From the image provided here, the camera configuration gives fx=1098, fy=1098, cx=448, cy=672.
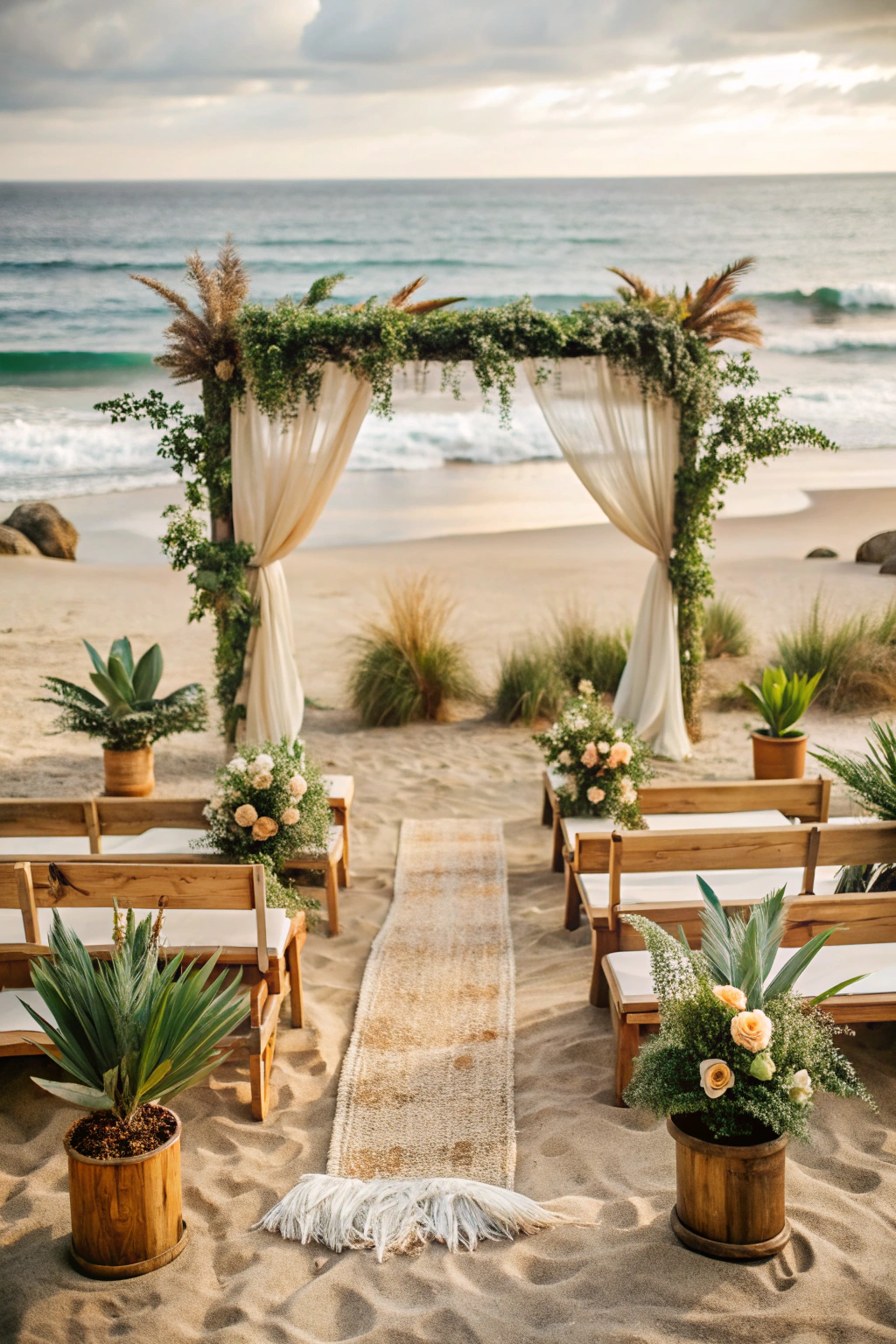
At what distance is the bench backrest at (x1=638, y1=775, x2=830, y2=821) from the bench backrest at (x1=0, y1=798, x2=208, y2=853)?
1.81m

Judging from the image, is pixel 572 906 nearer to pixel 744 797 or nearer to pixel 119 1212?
pixel 744 797

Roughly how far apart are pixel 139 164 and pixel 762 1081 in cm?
2432

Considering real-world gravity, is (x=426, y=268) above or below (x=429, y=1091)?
above

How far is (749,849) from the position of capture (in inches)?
132

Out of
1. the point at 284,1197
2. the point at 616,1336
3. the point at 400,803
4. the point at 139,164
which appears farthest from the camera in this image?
the point at 139,164

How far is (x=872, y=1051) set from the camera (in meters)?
3.23

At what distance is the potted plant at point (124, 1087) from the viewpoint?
91.4 inches

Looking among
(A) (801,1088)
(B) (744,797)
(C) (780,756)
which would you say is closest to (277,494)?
(C) (780,756)

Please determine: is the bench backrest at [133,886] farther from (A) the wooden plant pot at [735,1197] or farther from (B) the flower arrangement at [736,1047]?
(A) the wooden plant pot at [735,1197]

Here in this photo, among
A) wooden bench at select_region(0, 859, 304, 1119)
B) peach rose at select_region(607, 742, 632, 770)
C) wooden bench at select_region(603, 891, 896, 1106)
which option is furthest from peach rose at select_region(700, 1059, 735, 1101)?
peach rose at select_region(607, 742, 632, 770)

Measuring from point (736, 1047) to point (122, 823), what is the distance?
2591 millimetres

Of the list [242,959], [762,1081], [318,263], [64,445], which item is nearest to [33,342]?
[64,445]

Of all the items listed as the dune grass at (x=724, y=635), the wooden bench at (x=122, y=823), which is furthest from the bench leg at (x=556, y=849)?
the dune grass at (x=724, y=635)

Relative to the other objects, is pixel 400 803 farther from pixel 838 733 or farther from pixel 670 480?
pixel 838 733
